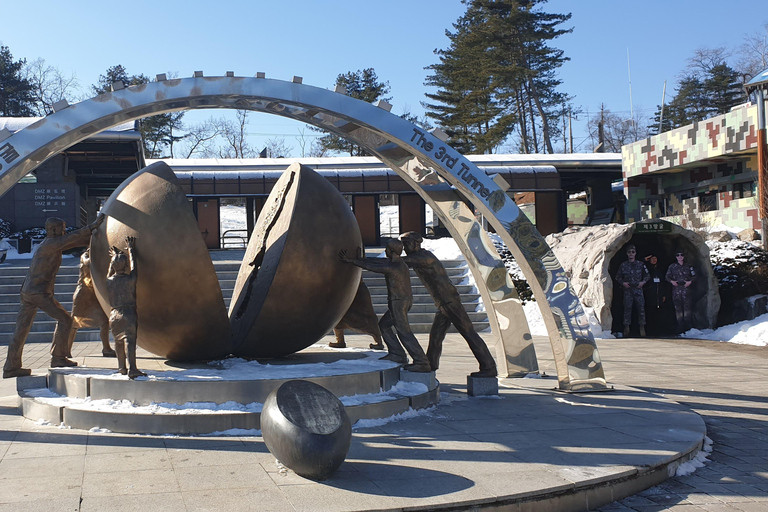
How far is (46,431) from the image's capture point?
Answer: 6.92 m

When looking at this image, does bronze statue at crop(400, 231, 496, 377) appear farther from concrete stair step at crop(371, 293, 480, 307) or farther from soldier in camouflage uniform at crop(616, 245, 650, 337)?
concrete stair step at crop(371, 293, 480, 307)

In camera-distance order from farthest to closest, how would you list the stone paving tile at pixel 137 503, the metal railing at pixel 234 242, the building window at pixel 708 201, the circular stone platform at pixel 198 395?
the metal railing at pixel 234 242, the building window at pixel 708 201, the circular stone platform at pixel 198 395, the stone paving tile at pixel 137 503

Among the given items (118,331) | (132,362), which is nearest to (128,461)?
(132,362)

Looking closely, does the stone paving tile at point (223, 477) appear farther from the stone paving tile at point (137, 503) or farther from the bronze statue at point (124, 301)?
the bronze statue at point (124, 301)

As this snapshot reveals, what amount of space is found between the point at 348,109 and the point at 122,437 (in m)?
4.37

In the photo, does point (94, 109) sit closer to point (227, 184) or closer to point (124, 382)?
point (124, 382)

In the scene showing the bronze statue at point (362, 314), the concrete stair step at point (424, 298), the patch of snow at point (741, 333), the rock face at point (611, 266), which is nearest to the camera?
the bronze statue at point (362, 314)

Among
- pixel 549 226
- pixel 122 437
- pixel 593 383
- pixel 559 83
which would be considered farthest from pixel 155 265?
pixel 559 83

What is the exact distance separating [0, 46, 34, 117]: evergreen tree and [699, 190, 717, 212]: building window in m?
40.7

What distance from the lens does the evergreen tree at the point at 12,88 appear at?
1815 inches

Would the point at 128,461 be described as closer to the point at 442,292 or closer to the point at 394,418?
the point at 394,418

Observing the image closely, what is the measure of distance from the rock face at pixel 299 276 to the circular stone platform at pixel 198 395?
38 centimetres

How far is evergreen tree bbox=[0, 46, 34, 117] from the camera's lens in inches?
1815

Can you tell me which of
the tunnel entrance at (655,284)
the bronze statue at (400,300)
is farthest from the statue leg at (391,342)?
the tunnel entrance at (655,284)
